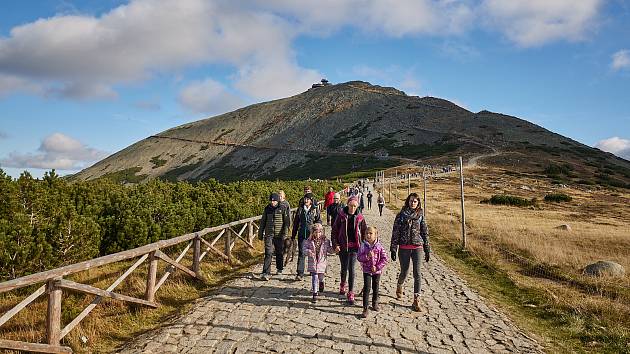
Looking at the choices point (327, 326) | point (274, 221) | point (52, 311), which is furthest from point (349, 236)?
point (52, 311)

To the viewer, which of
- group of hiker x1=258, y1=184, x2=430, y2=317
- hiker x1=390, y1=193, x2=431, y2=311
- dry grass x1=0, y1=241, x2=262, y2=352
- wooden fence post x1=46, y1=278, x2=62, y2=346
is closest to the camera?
wooden fence post x1=46, y1=278, x2=62, y2=346

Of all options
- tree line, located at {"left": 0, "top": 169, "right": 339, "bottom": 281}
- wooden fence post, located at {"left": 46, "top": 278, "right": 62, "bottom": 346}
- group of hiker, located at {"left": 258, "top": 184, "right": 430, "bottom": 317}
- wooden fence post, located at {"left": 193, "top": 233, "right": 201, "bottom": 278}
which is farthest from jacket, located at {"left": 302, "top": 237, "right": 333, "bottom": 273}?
tree line, located at {"left": 0, "top": 169, "right": 339, "bottom": 281}

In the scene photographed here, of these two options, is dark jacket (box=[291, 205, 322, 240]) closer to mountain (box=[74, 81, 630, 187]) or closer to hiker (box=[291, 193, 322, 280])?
hiker (box=[291, 193, 322, 280])

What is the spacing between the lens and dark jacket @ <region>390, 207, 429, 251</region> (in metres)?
8.19

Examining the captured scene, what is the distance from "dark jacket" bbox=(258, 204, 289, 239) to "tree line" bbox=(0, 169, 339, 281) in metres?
3.43

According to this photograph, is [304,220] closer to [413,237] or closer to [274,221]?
[274,221]

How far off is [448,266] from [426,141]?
111 metres

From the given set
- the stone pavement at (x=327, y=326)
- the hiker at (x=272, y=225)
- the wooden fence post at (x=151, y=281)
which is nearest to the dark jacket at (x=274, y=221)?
the hiker at (x=272, y=225)

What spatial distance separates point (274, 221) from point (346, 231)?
93.3 inches

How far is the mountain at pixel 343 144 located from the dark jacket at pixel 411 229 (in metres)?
77.0

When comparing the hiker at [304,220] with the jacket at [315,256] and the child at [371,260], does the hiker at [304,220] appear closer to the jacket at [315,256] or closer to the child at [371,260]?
the jacket at [315,256]

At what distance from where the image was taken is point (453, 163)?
85.7 metres

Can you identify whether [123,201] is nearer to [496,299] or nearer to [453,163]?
[496,299]

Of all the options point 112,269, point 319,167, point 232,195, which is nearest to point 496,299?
point 112,269
